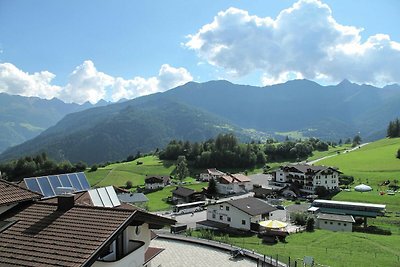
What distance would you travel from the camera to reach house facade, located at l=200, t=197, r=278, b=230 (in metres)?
55.3

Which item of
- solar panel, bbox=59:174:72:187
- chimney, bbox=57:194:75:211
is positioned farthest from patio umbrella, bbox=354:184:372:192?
chimney, bbox=57:194:75:211

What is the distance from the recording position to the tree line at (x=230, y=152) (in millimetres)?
144625

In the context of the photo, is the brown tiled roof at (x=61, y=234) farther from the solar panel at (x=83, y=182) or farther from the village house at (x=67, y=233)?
the solar panel at (x=83, y=182)

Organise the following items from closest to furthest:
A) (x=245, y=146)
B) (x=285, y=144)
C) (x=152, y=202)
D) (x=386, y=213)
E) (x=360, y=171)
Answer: (x=386, y=213) < (x=152, y=202) < (x=360, y=171) < (x=245, y=146) < (x=285, y=144)

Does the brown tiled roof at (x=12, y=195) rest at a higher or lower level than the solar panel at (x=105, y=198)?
higher

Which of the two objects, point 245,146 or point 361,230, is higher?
point 245,146

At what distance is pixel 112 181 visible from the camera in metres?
120

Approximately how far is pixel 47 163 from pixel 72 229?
495ft

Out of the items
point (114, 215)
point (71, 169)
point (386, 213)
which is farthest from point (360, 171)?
point (114, 215)

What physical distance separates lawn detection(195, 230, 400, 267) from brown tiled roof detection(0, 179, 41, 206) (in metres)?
25.8

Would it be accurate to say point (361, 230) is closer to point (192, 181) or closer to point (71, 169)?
point (192, 181)

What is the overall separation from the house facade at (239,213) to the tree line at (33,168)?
95.8m

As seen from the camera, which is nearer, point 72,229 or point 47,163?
point 72,229

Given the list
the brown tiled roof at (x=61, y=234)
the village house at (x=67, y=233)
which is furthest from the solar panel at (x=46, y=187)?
the brown tiled roof at (x=61, y=234)
